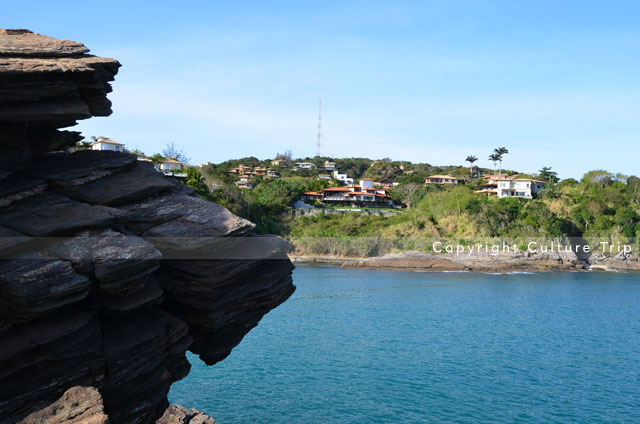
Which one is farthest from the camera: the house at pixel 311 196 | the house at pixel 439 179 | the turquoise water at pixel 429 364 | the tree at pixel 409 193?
the house at pixel 439 179

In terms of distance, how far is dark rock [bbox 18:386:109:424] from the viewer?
28.0ft

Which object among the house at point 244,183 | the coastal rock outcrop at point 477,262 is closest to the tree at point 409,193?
the coastal rock outcrop at point 477,262

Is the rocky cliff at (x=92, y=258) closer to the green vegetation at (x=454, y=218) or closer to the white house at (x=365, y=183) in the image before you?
the green vegetation at (x=454, y=218)

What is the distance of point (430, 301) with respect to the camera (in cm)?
4272

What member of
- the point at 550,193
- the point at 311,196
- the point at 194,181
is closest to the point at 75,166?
the point at 194,181

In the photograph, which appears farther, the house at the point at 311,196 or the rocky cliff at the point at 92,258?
the house at the point at 311,196

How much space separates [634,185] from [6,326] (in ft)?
348

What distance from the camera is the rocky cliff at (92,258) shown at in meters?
8.84

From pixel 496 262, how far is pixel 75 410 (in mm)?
69986

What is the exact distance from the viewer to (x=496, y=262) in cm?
7219

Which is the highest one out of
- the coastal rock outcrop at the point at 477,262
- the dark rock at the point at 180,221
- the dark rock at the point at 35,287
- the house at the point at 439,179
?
the house at the point at 439,179

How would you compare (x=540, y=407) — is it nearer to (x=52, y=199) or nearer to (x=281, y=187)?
(x=52, y=199)

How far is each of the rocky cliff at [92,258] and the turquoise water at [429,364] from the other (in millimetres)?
7361

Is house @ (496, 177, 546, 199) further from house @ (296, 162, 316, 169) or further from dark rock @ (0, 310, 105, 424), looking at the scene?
dark rock @ (0, 310, 105, 424)
